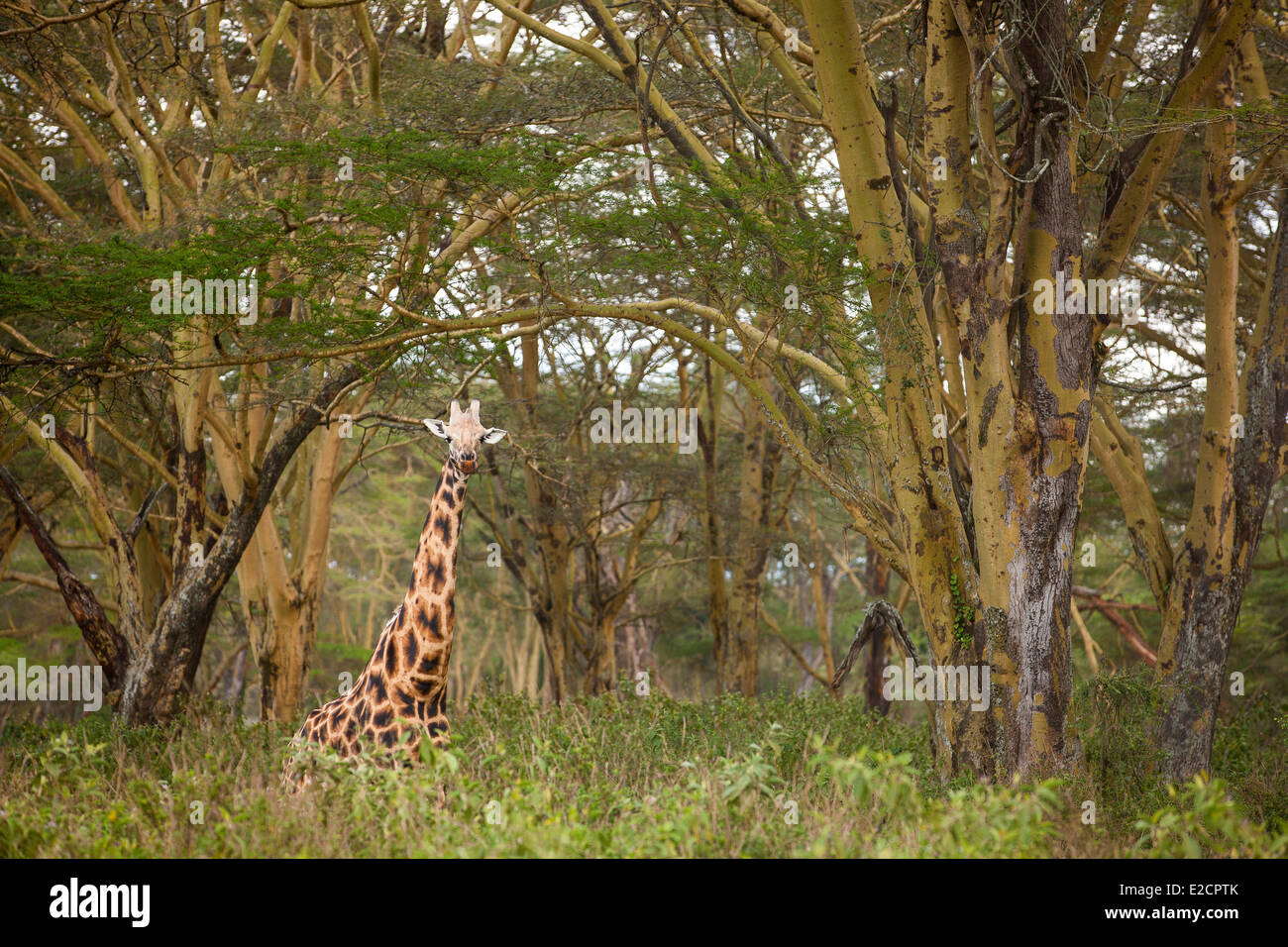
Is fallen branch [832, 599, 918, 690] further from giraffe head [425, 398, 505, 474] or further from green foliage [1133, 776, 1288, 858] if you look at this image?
giraffe head [425, 398, 505, 474]

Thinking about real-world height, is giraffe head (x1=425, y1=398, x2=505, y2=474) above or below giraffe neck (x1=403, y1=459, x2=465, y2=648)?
above

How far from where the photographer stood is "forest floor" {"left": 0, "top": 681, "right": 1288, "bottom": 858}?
414 cm

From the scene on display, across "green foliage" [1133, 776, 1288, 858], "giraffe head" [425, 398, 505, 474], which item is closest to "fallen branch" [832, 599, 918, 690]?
"green foliage" [1133, 776, 1288, 858]

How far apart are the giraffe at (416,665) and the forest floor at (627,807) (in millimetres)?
358

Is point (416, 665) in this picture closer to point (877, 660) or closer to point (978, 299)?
point (978, 299)

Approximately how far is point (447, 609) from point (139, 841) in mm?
1764

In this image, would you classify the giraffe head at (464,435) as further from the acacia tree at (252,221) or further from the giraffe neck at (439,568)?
the acacia tree at (252,221)

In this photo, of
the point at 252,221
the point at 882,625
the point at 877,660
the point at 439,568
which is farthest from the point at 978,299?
the point at 877,660

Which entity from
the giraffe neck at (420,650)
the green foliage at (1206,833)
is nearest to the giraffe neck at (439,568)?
the giraffe neck at (420,650)

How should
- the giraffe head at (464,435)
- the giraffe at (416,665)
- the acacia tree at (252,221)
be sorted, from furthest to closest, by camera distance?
the acacia tree at (252,221), the giraffe head at (464,435), the giraffe at (416,665)

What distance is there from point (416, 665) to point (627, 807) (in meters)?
1.50

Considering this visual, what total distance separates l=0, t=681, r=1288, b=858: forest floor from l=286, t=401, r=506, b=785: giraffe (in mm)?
358

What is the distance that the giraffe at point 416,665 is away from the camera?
5730 millimetres

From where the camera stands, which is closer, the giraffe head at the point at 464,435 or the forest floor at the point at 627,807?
the forest floor at the point at 627,807
